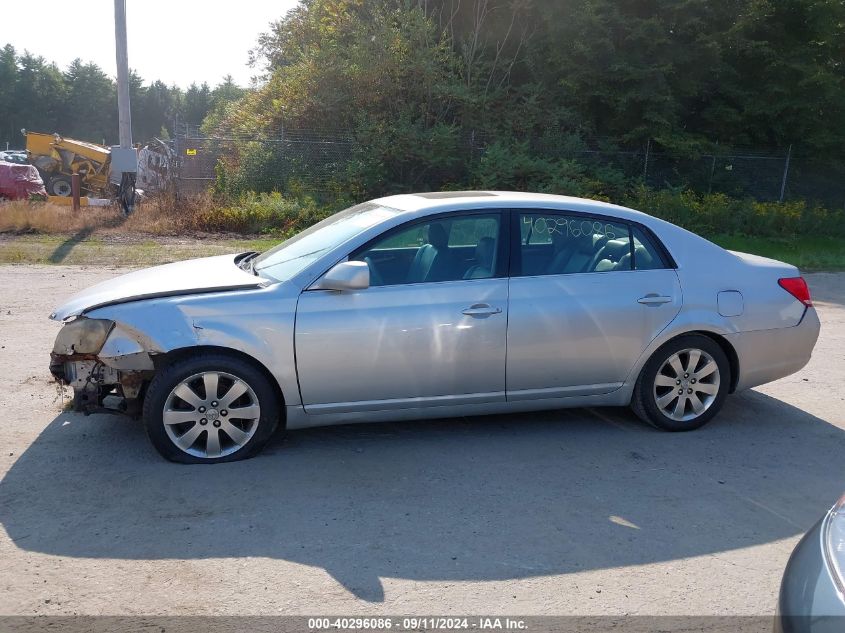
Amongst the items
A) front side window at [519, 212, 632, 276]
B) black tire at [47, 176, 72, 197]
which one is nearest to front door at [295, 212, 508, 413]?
front side window at [519, 212, 632, 276]

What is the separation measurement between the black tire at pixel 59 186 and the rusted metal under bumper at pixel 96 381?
2698 cm

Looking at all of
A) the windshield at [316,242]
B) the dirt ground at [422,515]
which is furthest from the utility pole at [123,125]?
the windshield at [316,242]

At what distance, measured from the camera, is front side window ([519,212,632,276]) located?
544 cm

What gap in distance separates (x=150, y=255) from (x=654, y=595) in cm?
1123

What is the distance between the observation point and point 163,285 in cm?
518

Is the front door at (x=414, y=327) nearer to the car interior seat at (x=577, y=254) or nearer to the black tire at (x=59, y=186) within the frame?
the car interior seat at (x=577, y=254)

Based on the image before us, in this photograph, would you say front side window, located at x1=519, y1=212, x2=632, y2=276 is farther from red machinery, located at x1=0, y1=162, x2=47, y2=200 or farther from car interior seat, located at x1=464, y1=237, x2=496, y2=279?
red machinery, located at x1=0, y1=162, x2=47, y2=200

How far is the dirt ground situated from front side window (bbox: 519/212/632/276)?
1.15 m

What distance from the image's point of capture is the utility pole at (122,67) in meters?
16.3

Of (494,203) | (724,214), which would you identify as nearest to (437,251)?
(494,203)

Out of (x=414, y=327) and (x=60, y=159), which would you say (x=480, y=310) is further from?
(x=60, y=159)

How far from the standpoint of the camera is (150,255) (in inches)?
520

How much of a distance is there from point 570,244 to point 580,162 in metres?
15.8

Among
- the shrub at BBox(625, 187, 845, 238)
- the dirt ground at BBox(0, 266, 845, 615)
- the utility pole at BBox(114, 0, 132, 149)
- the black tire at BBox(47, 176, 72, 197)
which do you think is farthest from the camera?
the black tire at BBox(47, 176, 72, 197)
